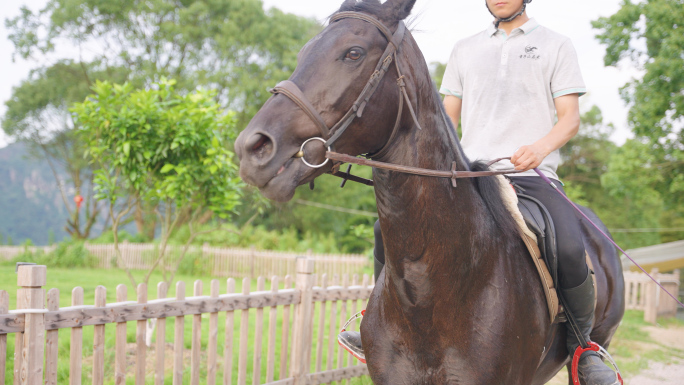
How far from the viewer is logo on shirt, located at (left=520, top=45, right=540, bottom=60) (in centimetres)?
280

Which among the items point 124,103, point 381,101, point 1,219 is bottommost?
point 1,219

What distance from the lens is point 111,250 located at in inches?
870

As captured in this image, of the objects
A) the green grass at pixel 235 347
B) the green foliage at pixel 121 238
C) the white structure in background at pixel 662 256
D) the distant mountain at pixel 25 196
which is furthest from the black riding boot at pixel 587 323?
the distant mountain at pixel 25 196

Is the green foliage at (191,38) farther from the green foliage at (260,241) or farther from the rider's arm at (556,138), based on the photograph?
the rider's arm at (556,138)

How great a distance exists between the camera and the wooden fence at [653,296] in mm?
13477

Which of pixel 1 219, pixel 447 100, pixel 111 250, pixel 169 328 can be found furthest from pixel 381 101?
pixel 1 219

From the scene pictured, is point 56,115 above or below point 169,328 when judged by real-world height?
above

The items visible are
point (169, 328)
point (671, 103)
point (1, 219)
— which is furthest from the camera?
point (1, 219)

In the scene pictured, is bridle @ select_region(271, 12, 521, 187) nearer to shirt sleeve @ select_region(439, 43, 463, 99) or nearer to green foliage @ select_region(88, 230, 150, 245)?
shirt sleeve @ select_region(439, 43, 463, 99)

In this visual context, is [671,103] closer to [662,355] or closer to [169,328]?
[662,355]

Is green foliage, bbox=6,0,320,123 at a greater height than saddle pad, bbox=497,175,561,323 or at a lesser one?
greater

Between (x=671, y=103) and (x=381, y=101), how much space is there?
55.7ft

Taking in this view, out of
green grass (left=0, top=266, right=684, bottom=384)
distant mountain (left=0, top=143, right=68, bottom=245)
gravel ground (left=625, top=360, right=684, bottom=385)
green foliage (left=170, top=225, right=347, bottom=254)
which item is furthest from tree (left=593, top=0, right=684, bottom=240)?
distant mountain (left=0, top=143, right=68, bottom=245)

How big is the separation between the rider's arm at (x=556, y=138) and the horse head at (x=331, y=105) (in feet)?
2.31
